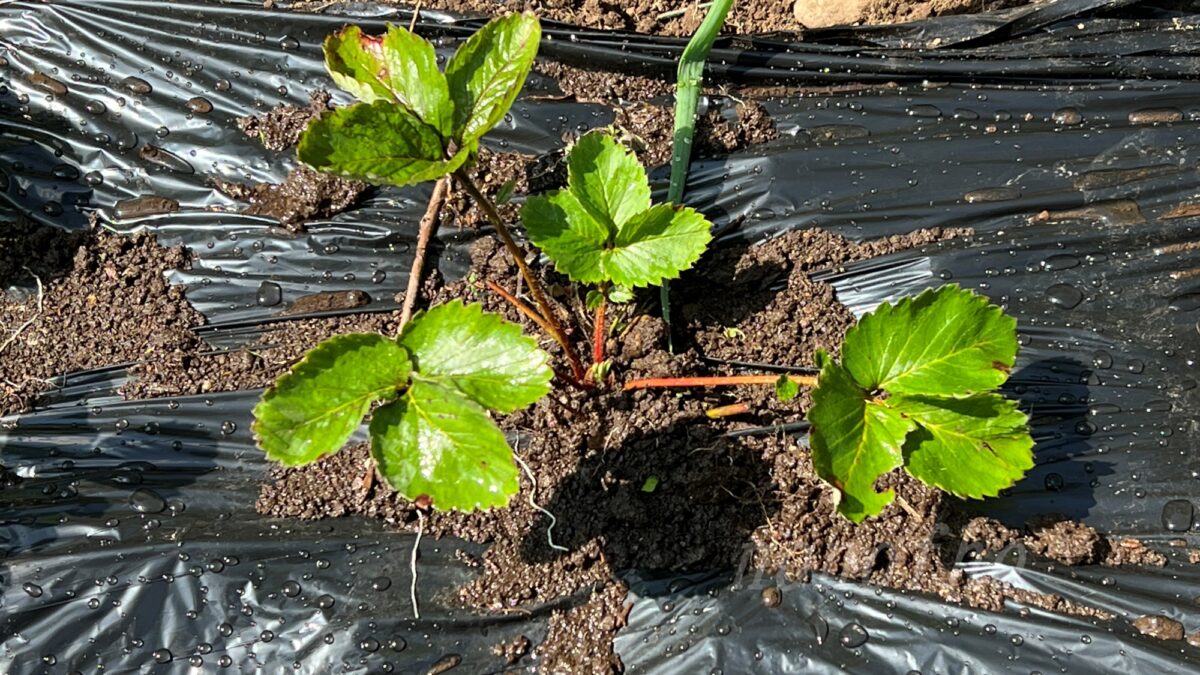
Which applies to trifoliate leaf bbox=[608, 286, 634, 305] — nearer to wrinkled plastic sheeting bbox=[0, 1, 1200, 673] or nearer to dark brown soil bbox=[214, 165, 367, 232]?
wrinkled plastic sheeting bbox=[0, 1, 1200, 673]

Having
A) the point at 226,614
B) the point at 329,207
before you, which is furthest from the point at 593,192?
the point at 226,614

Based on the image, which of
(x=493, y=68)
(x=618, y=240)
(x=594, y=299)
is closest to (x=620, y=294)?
(x=594, y=299)

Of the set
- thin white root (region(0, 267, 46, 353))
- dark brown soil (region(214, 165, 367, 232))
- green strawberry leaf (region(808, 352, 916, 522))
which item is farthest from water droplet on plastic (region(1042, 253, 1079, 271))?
thin white root (region(0, 267, 46, 353))

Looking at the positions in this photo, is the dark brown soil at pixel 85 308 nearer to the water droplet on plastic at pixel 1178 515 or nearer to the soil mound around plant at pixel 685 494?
the soil mound around plant at pixel 685 494

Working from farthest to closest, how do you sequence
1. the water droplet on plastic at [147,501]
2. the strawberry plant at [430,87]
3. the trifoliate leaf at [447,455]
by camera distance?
the water droplet on plastic at [147,501] → the strawberry plant at [430,87] → the trifoliate leaf at [447,455]

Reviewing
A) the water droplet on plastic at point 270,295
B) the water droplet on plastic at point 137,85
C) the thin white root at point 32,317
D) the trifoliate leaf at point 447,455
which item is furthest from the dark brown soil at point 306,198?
the trifoliate leaf at point 447,455

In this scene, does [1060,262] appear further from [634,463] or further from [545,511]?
[545,511]
